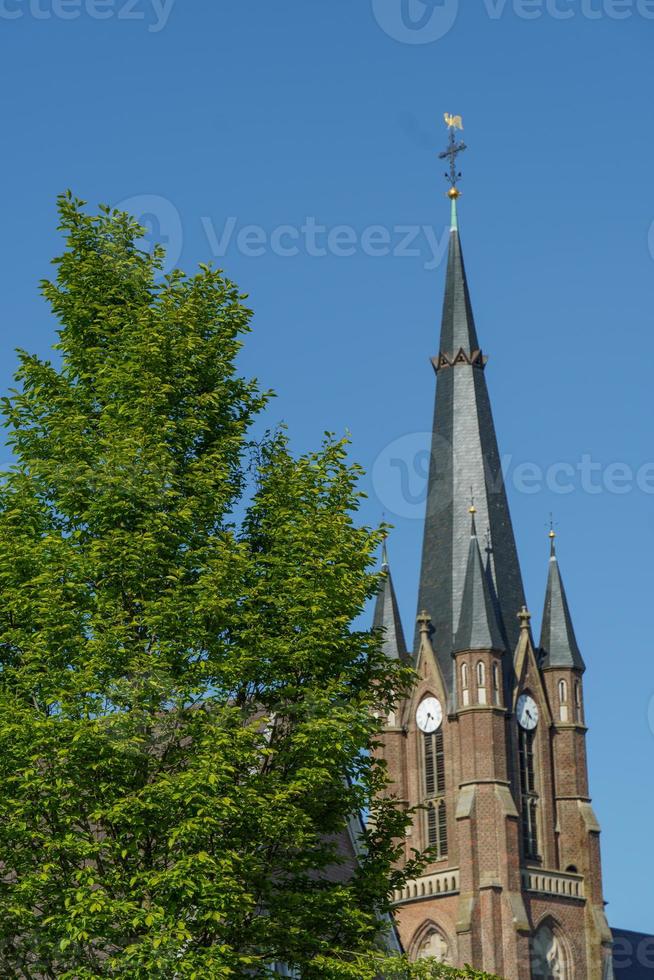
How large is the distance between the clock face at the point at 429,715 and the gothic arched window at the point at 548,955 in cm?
978

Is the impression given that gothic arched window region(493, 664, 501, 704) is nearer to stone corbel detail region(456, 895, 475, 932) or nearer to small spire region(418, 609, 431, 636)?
small spire region(418, 609, 431, 636)

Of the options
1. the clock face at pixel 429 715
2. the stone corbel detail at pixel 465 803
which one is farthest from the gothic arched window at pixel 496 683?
the stone corbel detail at pixel 465 803

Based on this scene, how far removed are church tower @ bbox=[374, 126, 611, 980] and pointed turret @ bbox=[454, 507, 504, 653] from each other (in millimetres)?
62

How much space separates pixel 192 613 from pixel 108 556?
137cm

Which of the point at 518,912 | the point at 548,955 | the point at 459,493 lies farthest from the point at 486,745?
the point at 459,493

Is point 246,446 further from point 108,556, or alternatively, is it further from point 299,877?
point 299,877

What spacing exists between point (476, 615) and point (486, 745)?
5763 millimetres

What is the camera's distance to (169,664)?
2275 centimetres

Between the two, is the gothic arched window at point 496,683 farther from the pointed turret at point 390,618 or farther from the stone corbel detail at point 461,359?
the stone corbel detail at point 461,359

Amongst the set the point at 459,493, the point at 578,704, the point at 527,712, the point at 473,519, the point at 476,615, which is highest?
the point at 459,493

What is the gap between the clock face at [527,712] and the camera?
3349 inches

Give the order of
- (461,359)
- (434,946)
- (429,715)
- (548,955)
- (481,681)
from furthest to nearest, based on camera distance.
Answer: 1. (461,359)
2. (429,715)
3. (481,681)
4. (548,955)
5. (434,946)

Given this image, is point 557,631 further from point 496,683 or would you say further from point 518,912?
point 518,912

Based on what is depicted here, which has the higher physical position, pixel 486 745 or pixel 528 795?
pixel 486 745
